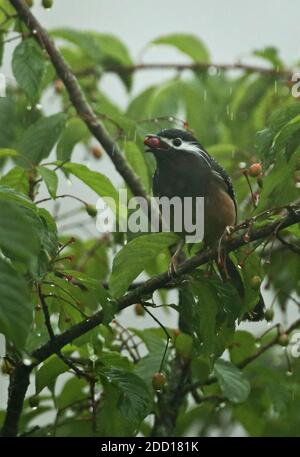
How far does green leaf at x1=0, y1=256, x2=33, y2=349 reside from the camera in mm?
2055

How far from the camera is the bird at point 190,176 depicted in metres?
4.10

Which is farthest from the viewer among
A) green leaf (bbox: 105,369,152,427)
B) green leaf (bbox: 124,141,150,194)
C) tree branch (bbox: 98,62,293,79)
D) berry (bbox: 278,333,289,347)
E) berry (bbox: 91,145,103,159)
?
berry (bbox: 91,145,103,159)

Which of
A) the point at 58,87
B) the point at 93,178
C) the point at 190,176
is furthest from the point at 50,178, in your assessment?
the point at 58,87

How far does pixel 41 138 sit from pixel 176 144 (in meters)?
0.63

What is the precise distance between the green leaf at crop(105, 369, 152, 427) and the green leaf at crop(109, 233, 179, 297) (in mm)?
311

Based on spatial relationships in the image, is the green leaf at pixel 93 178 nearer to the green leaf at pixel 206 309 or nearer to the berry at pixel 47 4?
the green leaf at pixel 206 309

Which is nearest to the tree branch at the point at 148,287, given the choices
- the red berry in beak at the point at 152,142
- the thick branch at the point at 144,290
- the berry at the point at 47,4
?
the thick branch at the point at 144,290

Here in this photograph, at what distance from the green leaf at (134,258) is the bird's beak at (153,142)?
1130 millimetres

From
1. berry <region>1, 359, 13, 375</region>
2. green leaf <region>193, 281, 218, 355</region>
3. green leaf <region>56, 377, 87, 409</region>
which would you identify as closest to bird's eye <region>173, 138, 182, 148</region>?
green leaf <region>56, 377, 87, 409</region>

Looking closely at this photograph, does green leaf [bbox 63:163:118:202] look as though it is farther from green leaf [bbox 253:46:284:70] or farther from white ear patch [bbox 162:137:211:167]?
green leaf [bbox 253:46:284:70]

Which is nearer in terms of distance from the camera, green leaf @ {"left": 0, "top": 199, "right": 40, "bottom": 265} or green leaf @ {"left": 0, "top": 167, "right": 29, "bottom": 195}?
green leaf @ {"left": 0, "top": 199, "right": 40, "bottom": 265}

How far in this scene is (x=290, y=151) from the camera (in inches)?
114

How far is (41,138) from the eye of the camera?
13.3 feet

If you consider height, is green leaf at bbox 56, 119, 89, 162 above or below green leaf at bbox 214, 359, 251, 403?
above
